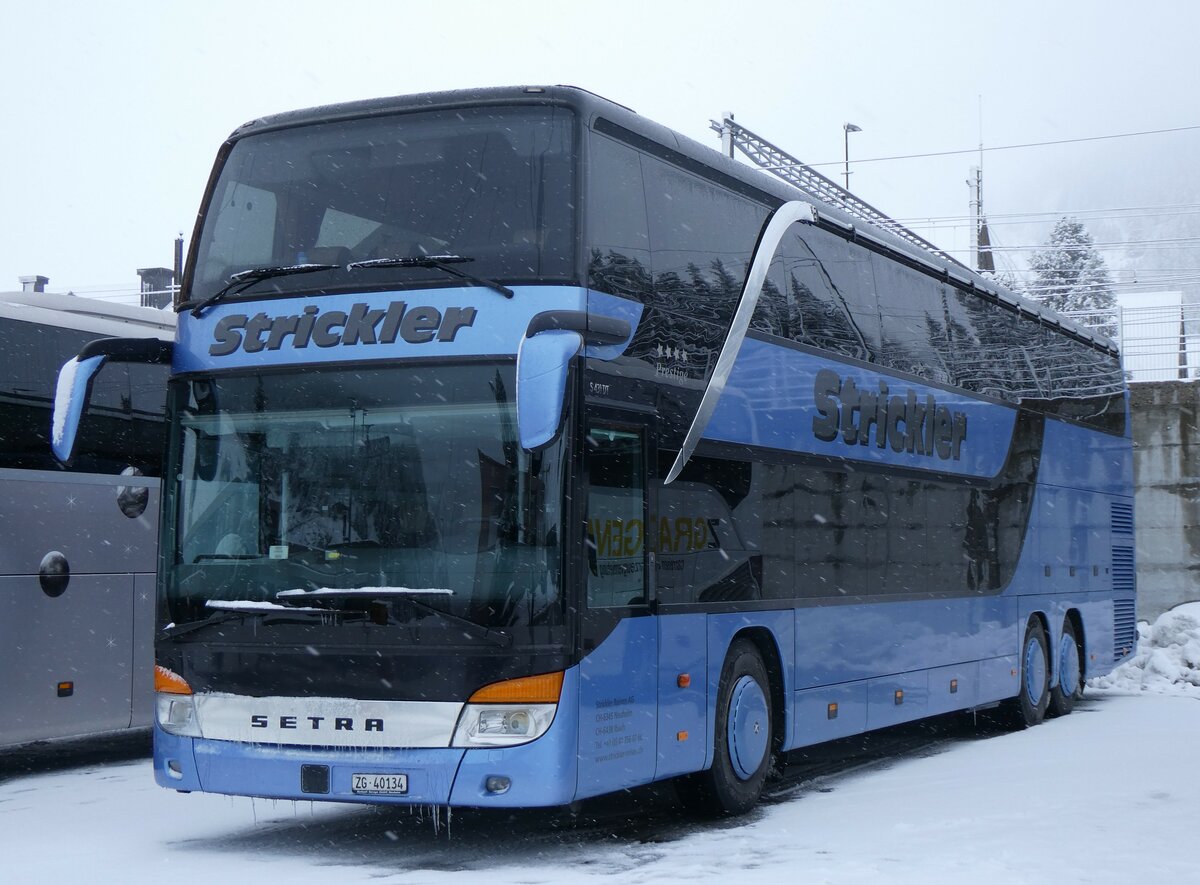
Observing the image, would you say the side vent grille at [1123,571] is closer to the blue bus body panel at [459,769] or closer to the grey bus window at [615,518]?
the grey bus window at [615,518]

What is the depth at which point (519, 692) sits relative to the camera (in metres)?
7.98

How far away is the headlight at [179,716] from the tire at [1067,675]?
428 inches

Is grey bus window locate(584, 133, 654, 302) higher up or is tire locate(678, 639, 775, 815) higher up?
grey bus window locate(584, 133, 654, 302)

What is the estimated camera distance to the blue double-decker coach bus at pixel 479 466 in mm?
8031

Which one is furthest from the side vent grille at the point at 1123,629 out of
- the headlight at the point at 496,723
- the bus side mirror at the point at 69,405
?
the bus side mirror at the point at 69,405

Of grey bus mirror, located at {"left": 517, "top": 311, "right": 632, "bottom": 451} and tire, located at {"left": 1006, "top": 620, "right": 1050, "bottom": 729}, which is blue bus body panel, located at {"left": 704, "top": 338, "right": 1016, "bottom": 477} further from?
tire, located at {"left": 1006, "top": 620, "right": 1050, "bottom": 729}

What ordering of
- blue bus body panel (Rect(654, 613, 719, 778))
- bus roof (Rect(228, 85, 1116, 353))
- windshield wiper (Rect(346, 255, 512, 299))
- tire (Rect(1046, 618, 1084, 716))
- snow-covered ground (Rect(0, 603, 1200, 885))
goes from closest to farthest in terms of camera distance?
snow-covered ground (Rect(0, 603, 1200, 885)) → windshield wiper (Rect(346, 255, 512, 299)) → bus roof (Rect(228, 85, 1116, 353)) → blue bus body panel (Rect(654, 613, 719, 778)) → tire (Rect(1046, 618, 1084, 716))

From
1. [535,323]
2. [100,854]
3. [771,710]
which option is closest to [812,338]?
[771,710]

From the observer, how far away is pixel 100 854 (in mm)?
8492

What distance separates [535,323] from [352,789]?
257cm

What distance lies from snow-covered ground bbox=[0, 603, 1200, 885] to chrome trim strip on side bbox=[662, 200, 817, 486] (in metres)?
2.23

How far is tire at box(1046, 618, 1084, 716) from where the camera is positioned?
17.1 meters

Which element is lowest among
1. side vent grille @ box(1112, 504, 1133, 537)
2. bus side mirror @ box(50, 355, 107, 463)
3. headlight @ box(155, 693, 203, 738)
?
headlight @ box(155, 693, 203, 738)

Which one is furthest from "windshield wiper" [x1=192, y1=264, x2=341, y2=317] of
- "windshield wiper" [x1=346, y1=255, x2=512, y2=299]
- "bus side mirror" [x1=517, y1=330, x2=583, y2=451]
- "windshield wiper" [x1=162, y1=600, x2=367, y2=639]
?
"bus side mirror" [x1=517, y1=330, x2=583, y2=451]
